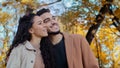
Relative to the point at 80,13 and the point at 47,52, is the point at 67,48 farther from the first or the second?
the point at 80,13

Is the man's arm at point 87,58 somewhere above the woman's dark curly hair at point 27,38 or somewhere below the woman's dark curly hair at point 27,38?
below

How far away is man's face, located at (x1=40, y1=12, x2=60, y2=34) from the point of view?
270cm

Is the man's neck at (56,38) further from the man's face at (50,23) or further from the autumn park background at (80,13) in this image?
the autumn park background at (80,13)

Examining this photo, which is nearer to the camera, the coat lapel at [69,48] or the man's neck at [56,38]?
the coat lapel at [69,48]

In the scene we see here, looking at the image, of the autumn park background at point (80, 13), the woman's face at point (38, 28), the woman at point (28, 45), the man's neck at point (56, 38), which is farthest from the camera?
the autumn park background at point (80, 13)

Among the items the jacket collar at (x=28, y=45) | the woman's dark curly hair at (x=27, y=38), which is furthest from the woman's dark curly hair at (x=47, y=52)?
the jacket collar at (x=28, y=45)

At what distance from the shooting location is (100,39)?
503 inches

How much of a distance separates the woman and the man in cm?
9

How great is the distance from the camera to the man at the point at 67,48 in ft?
8.54

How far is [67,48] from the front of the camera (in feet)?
8.76

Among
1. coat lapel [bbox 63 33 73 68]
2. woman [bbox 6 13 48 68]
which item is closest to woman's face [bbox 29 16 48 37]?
woman [bbox 6 13 48 68]

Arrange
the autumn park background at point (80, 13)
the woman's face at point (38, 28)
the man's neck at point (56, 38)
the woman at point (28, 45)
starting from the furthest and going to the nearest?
the autumn park background at point (80, 13)
the man's neck at point (56, 38)
the woman's face at point (38, 28)
the woman at point (28, 45)

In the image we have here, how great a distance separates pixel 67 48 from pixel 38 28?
0.32m

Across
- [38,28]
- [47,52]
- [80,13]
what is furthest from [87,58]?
[80,13]
